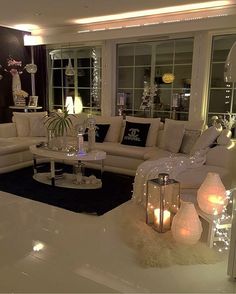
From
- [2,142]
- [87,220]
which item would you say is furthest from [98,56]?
[87,220]

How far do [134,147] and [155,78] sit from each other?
191cm

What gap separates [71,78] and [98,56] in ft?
3.03

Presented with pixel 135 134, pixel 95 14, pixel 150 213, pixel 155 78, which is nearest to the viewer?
pixel 150 213

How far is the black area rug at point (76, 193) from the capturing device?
332 cm

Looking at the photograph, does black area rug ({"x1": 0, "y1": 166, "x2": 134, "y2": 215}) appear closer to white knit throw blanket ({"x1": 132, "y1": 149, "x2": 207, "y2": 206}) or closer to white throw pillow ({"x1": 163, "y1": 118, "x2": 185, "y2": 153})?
white knit throw blanket ({"x1": 132, "y1": 149, "x2": 207, "y2": 206})

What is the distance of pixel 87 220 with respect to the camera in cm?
296

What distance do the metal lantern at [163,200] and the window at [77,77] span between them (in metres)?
4.16

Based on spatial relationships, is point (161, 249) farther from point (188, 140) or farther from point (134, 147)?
point (134, 147)

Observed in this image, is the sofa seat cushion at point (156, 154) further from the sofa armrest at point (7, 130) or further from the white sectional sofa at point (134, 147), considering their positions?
the sofa armrest at point (7, 130)

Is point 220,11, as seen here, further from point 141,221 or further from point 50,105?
point 50,105

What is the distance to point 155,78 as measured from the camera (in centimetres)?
583

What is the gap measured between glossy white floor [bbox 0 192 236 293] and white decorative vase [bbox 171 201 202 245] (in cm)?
26

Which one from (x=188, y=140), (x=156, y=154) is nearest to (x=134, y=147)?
(x=156, y=154)

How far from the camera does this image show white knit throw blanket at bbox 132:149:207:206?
3125 mm
